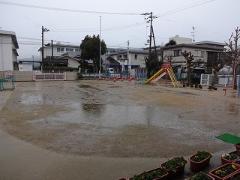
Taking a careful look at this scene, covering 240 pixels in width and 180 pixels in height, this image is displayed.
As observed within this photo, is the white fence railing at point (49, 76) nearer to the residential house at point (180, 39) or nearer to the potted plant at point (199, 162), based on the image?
the residential house at point (180, 39)

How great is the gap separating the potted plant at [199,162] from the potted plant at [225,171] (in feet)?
1.88

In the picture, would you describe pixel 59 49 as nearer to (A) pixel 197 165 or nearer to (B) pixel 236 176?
(A) pixel 197 165

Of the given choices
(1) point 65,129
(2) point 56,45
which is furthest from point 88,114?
(2) point 56,45

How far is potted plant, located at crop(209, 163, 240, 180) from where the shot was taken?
5398 mm

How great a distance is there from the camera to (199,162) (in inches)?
249

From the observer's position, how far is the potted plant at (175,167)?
5.77 meters

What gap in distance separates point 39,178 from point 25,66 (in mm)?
58750

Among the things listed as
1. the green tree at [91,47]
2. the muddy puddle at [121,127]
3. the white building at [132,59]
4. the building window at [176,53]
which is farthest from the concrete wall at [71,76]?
the muddy puddle at [121,127]

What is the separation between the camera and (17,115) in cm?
1273

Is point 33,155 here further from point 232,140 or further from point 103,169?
point 232,140

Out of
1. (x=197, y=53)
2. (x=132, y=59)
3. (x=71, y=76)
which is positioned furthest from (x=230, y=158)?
(x=132, y=59)

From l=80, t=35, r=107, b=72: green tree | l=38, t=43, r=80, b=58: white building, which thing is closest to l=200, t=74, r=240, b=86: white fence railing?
l=80, t=35, r=107, b=72: green tree

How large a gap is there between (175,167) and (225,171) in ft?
3.22

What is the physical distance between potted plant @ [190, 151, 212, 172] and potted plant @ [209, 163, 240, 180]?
1.88ft
